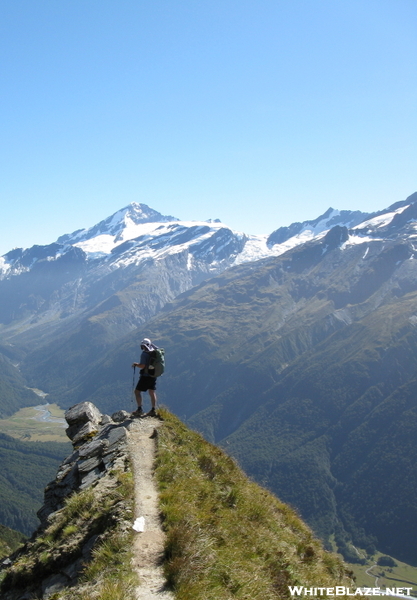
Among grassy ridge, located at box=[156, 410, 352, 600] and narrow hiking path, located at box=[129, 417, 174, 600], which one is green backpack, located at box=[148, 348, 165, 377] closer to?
grassy ridge, located at box=[156, 410, 352, 600]

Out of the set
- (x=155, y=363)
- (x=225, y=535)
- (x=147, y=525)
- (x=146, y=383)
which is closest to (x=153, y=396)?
(x=146, y=383)

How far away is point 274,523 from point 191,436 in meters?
7.29

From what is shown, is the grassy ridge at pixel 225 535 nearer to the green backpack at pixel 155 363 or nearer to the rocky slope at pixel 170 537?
the rocky slope at pixel 170 537

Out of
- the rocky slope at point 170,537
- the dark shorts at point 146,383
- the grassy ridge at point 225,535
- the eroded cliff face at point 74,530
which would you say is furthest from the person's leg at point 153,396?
the eroded cliff face at point 74,530

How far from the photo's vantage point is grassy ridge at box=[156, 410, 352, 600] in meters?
10.6

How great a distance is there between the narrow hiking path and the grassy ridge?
353mm

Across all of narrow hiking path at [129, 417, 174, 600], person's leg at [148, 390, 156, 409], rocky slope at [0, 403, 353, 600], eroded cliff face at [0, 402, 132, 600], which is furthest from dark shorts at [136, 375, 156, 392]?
eroded cliff face at [0, 402, 132, 600]

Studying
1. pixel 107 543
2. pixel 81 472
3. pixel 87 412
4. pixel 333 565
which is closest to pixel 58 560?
pixel 107 543

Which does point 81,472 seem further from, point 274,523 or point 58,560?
point 274,523

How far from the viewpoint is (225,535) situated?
13102mm

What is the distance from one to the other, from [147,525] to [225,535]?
2.48m

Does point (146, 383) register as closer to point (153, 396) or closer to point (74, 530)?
point (153, 396)

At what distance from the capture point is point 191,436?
23.3 m

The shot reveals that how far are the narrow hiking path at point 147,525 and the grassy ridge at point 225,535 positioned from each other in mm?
353
